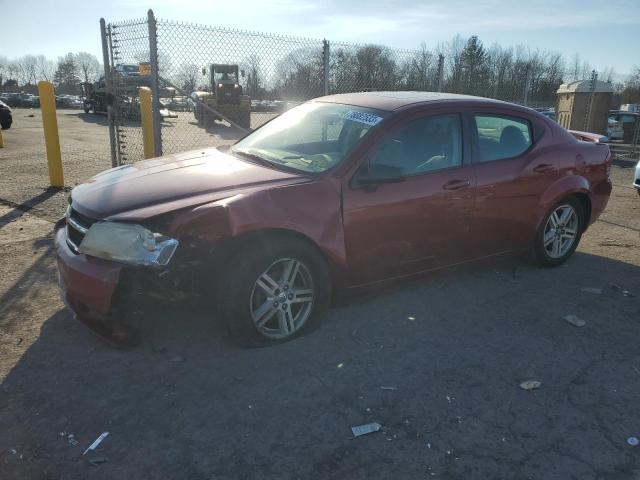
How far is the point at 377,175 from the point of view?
365 centimetres

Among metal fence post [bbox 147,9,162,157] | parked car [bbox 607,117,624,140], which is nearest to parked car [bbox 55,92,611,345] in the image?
metal fence post [bbox 147,9,162,157]

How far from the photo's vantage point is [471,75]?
40.6 feet

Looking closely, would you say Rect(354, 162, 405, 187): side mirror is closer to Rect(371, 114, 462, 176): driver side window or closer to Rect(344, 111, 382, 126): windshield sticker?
Rect(371, 114, 462, 176): driver side window

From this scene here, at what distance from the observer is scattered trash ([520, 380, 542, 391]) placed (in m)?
3.13

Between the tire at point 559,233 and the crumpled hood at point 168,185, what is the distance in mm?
2656

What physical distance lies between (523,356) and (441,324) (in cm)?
64

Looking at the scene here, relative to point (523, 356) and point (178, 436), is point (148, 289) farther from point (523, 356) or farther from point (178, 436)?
point (523, 356)

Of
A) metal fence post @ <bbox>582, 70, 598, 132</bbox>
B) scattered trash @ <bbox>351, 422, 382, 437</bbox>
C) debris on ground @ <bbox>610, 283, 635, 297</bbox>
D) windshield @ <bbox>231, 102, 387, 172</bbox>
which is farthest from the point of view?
metal fence post @ <bbox>582, 70, 598, 132</bbox>

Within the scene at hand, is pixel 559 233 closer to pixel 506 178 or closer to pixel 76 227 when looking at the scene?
pixel 506 178

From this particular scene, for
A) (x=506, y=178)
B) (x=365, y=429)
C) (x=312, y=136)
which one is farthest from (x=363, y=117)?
(x=365, y=429)

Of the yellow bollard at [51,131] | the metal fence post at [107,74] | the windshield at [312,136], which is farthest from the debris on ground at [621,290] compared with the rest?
the yellow bollard at [51,131]

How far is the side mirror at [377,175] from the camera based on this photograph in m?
3.64

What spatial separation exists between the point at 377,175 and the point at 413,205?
1.41 ft

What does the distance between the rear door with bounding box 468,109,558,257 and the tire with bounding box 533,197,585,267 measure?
0.22 meters
